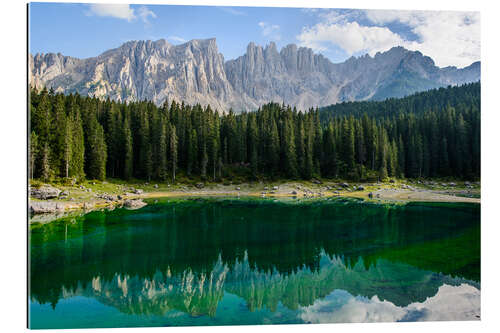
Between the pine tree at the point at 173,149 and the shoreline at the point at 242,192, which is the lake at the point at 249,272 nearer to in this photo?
the shoreline at the point at 242,192

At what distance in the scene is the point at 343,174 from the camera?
142ft

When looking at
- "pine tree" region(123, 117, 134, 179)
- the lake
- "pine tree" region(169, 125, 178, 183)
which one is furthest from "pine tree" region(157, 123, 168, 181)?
the lake

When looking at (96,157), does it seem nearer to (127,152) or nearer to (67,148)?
(127,152)

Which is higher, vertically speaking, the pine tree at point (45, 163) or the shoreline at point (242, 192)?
the pine tree at point (45, 163)

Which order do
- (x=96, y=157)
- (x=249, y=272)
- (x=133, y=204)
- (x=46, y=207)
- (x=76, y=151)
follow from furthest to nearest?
1. (x=96, y=157)
2. (x=76, y=151)
3. (x=133, y=204)
4. (x=46, y=207)
5. (x=249, y=272)

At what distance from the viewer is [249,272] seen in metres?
10.6

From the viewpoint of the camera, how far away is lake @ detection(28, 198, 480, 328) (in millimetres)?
7680

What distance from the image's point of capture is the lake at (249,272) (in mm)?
7680

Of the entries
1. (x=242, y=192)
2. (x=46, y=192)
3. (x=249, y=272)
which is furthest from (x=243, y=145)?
(x=249, y=272)

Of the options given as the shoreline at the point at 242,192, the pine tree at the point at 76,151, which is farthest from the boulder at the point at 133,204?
the pine tree at the point at 76,151

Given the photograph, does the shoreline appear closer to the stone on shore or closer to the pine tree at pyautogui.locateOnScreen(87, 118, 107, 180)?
the stone on shore

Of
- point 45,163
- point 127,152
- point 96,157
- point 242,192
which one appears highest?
point 127,152

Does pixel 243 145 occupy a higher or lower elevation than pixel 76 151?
higher
